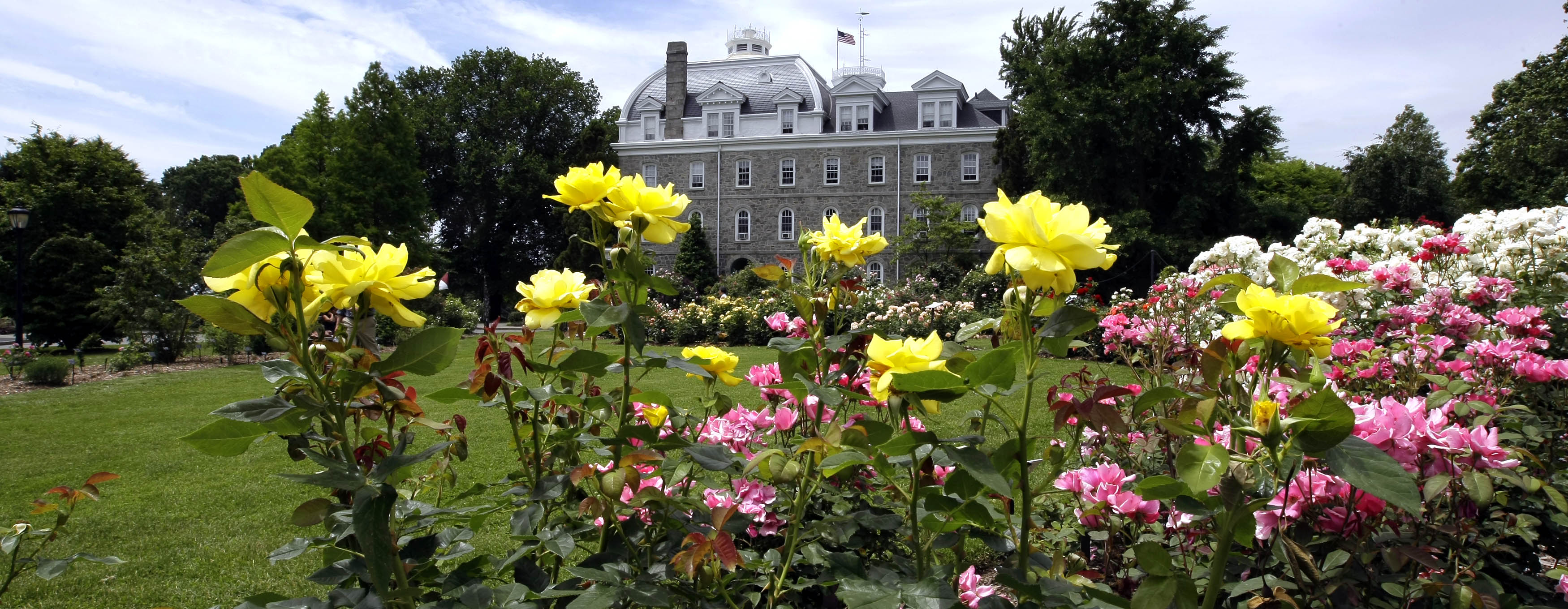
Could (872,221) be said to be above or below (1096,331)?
above

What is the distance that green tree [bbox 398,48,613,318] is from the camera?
109 feet

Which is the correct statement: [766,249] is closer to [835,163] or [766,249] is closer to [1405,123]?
[835,163]

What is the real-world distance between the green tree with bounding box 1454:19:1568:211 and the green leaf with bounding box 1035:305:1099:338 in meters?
23.2

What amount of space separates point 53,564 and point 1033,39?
3030 centimetres

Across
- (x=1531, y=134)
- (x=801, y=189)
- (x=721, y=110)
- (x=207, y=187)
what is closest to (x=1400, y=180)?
(x=1531, y=134)

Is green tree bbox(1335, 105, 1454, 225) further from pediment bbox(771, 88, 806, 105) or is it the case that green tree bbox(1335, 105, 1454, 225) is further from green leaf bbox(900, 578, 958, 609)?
green leaf bbox(900, 578, 958, 609)

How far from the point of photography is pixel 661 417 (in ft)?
5.01

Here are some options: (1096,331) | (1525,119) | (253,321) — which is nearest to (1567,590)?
(253,321)

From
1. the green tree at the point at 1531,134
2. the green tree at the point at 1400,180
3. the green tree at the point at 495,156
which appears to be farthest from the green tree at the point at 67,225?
the green tree at the point at 1400,180

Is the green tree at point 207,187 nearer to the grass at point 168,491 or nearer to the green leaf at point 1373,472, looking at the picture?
the grass at point 168,491

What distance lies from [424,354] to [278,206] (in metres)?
0.23

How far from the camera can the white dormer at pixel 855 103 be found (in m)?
28.8

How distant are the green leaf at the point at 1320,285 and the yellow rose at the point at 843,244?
700mm

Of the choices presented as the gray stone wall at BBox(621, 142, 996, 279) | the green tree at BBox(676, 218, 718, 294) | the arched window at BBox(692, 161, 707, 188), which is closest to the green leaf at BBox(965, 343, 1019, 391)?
the green tree at BBox(676, 218, 718, 294)
